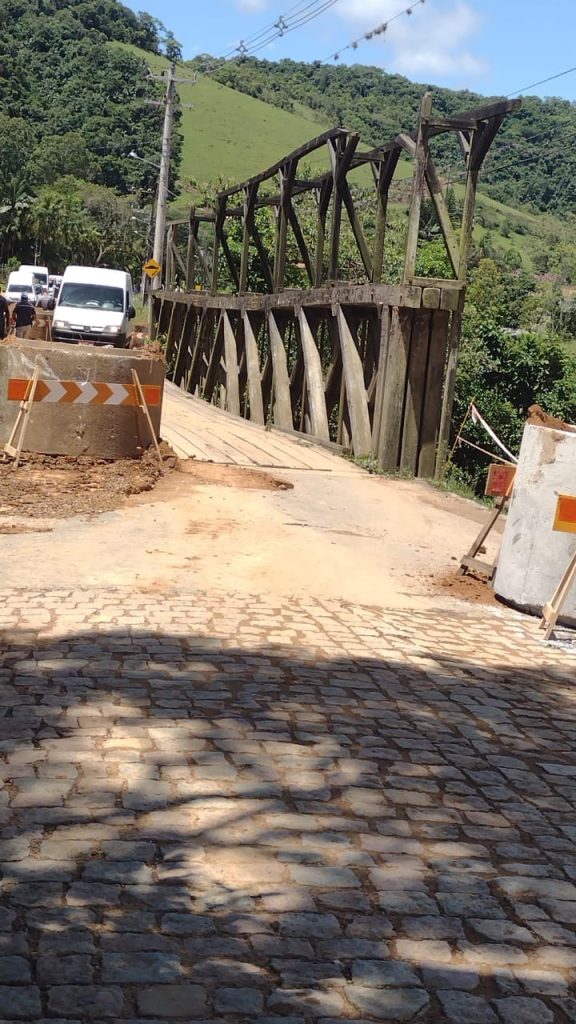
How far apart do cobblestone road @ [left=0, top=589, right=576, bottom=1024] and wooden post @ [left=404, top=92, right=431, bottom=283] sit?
794cm

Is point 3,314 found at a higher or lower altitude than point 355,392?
higher

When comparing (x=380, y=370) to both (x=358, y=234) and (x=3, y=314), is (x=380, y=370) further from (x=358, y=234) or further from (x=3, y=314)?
(x=3, y=314)

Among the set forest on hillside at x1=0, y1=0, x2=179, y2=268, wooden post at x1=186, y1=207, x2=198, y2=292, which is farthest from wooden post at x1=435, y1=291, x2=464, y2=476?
forest on hillside at x1=0, y1=0, x2=179, y2=268

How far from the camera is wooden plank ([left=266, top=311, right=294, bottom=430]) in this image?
1855 centimetres

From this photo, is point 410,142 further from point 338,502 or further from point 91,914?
point 91,914

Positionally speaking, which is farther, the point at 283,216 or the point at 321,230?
the point at 283,216

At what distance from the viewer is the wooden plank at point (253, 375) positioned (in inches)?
830

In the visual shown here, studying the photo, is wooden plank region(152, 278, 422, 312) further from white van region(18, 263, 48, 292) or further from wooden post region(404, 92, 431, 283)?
white van region(18, 263, 48, 292)

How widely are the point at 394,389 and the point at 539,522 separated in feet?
20.6

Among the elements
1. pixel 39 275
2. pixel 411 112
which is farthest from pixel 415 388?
pixel 411 112

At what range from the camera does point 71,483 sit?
11.5 meters

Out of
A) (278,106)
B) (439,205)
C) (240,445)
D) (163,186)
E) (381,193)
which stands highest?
(278,106)

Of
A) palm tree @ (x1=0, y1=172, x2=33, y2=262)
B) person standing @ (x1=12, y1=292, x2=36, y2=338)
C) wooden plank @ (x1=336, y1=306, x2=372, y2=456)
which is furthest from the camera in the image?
palm tree @ (x1=0, y1=172, x2=33, y2=262)

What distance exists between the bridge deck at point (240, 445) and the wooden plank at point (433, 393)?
3.04 ft
